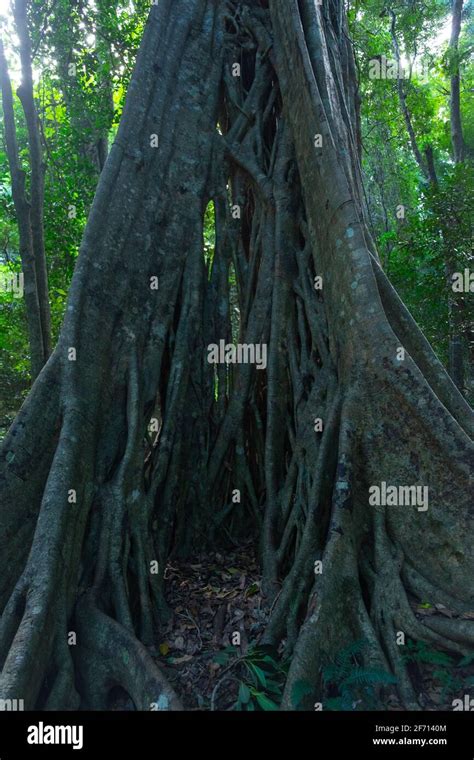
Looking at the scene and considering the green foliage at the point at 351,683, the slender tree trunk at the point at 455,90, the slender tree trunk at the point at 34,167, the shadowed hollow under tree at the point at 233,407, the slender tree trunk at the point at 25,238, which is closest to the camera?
the green foliage at the point at 351,683

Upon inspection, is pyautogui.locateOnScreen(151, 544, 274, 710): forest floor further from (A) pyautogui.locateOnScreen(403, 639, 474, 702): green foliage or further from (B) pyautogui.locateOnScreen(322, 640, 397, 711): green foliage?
(A) pyautogui.locateOnScreen(403, 639, 474, 702): green foliage

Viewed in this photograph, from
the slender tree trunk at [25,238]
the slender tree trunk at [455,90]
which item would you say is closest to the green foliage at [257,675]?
the slender tree trunk at [25,238]

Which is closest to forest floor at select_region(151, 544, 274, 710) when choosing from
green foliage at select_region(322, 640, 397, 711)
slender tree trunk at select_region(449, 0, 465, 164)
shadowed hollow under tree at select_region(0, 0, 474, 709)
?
shadowed hollow under tree at select_region(0, 0, 474, 709)

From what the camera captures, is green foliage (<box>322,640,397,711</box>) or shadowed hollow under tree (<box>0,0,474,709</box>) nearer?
green foliage (<box>322,640,397,711</box>)

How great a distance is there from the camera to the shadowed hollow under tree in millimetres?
2879

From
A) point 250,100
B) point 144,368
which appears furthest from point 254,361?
point 250,100

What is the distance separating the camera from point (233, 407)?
14.5 ft

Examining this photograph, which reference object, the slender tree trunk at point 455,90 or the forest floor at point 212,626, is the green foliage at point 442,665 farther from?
the slender tree trunk at point 455,90

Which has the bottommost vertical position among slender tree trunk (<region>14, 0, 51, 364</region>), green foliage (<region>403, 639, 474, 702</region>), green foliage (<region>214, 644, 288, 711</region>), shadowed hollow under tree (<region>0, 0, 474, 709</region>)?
green foliage (<region>214, 644, 288, 711</region>)

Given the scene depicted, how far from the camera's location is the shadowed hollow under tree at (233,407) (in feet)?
9.45

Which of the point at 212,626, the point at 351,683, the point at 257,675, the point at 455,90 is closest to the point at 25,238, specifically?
the point at 212,626

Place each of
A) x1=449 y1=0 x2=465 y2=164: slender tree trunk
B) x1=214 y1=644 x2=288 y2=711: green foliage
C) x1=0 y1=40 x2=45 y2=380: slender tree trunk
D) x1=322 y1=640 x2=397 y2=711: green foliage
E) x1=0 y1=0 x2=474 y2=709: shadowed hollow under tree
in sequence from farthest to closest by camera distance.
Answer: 1. x1=449 y1=0 x2=465 y2=164: slender tree trunk
2. x1=0 y1=40 x2=45 y2=380: slender tree trunk
3. x1=0 y1=0 x2=474 y2=709: shadowed hollow under tree
4. x1=214 y1=644 x2=288 y2=711: green foliage
5. x1=322 y1=640 x2=397 y2=711: green foliage

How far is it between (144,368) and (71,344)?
61 cm

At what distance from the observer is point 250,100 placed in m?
5.12
